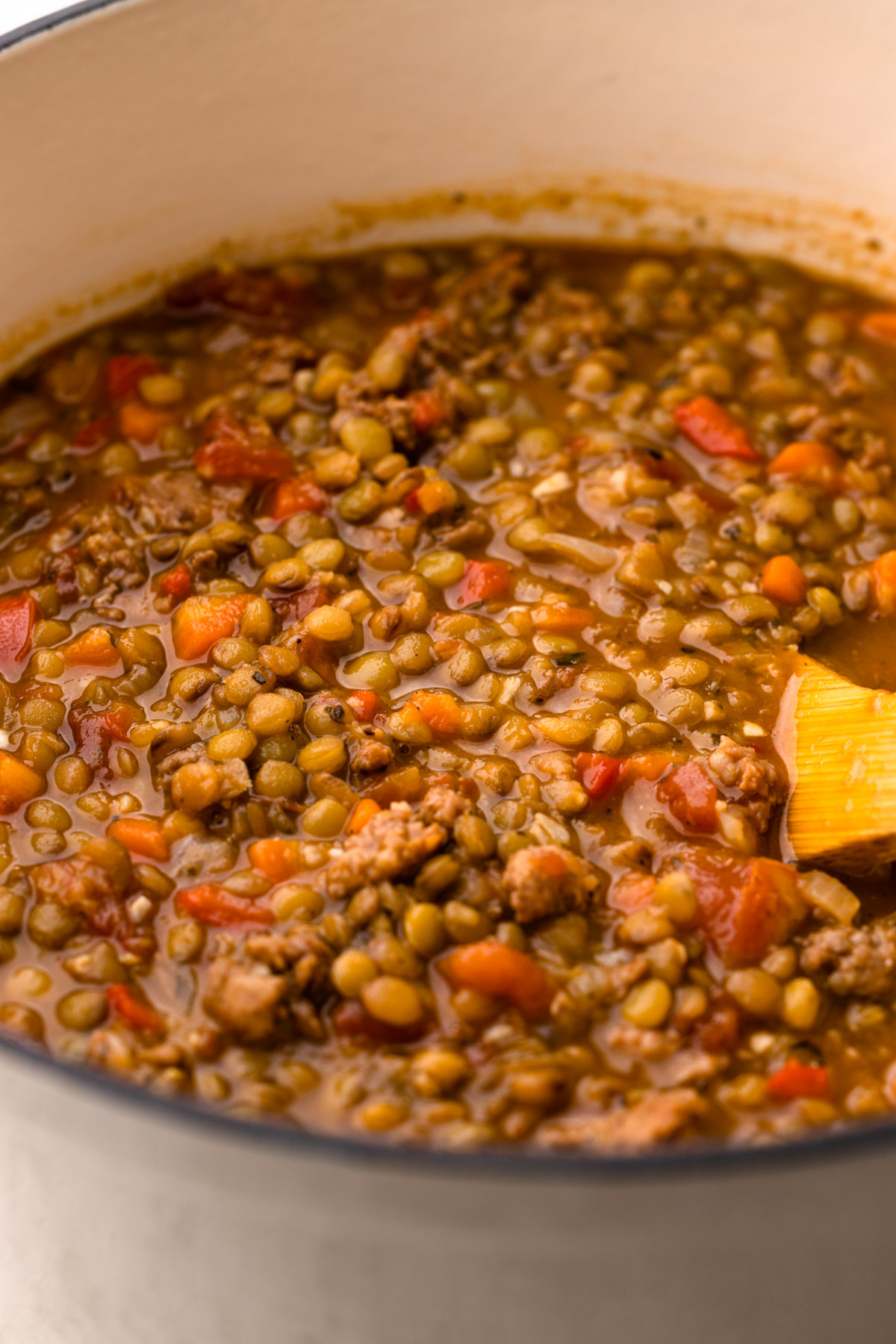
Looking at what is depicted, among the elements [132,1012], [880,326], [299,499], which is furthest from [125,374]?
[880,326]

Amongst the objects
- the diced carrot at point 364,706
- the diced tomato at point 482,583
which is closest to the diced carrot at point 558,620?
the diced tomato at point 482,583

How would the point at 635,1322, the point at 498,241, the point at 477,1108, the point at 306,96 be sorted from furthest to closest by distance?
the point at 498,241 < the point at 306,96 < the point at 477,1108 < the point at 635,1322

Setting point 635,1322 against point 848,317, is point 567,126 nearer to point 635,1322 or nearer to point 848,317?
point 848,317

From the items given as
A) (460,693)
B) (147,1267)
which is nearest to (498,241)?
(460,693)

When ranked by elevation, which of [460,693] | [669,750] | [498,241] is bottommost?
[669,750]

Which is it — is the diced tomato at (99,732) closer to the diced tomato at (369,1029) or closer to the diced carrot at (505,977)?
the diced tomato at (369,1029)

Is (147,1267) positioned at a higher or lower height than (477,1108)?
higher
